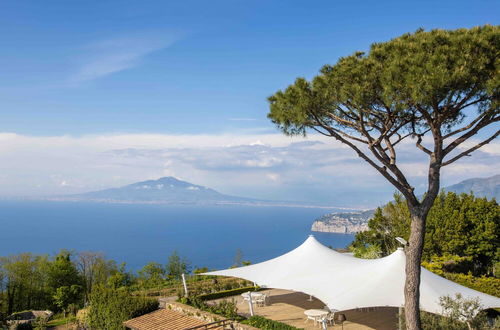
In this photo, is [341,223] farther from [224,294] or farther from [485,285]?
[224,294]

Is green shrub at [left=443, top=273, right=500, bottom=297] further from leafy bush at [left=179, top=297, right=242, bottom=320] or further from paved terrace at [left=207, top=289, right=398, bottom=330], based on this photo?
leafy bush at [left=179, top=297, right=242, bottom=320]

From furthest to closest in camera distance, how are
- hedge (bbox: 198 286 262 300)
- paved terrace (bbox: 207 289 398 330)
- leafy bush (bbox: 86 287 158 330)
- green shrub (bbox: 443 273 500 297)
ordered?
hedge (bbox: 198 286 262 300)
green shrub (bbox: 443 273 500 297)
leafy bush (bbox: 86 287 158 330)
paved terrace (bbox: 207 289 398 330)

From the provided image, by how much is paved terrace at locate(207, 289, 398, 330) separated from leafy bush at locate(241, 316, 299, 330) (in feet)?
2.41

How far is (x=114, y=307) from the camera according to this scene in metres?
13.6

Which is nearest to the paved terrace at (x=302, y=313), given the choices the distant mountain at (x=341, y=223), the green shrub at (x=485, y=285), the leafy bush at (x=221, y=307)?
the leafy bush at (x=221, y=307)

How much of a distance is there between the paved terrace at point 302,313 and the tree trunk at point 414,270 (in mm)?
1898

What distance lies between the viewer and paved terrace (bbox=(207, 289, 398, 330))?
10.9 metres

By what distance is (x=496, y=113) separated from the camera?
816cm

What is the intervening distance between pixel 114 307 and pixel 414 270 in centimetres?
1039

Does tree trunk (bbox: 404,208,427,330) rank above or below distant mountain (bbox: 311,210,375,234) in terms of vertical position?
above

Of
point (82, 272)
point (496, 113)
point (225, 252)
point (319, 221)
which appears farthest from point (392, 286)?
point (319, 221)

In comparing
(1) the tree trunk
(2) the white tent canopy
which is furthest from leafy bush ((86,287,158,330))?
(1) the tree trunk

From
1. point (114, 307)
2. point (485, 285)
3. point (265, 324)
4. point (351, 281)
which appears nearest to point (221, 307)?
point (265, 324)

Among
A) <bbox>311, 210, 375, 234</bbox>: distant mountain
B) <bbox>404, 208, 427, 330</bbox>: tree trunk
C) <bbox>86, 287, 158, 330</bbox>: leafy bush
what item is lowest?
<bbox>311, 210, 375, 234</bbox>: distant mountain
